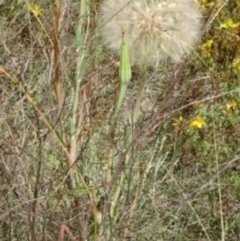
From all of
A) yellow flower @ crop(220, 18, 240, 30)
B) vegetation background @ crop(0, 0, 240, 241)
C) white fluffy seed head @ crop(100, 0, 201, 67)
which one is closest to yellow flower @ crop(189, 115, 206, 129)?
vegetation background @ crop(0, 0, 240, 241)

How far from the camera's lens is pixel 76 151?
2258 millimetres

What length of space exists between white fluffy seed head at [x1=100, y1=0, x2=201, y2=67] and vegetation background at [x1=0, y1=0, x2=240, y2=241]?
7 cm

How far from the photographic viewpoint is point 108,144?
2914 mm

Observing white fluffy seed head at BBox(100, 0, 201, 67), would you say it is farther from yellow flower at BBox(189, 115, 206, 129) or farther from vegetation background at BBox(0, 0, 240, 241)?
yellow flower at BBox(189, 115, 206, 129)

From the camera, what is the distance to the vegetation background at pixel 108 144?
217 cm

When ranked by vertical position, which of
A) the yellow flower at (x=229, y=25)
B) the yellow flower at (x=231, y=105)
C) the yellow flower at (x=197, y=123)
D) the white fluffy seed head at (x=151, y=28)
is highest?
the white fluffy seed head at (x=151, y=28)

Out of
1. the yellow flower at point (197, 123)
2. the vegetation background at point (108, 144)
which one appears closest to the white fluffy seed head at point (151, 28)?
the vegetation background at point (108, 144)

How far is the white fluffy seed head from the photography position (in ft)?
6.61

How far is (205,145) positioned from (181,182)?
26 centimetres

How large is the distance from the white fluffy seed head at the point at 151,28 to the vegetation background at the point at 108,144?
0.07 m

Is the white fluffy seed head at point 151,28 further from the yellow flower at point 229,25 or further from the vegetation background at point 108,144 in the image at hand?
the yellow flower at point 229,25

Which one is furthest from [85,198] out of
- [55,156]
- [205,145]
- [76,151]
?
[205,145]

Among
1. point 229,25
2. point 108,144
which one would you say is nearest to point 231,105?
point 229,25

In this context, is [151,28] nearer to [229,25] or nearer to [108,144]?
[108,144]
